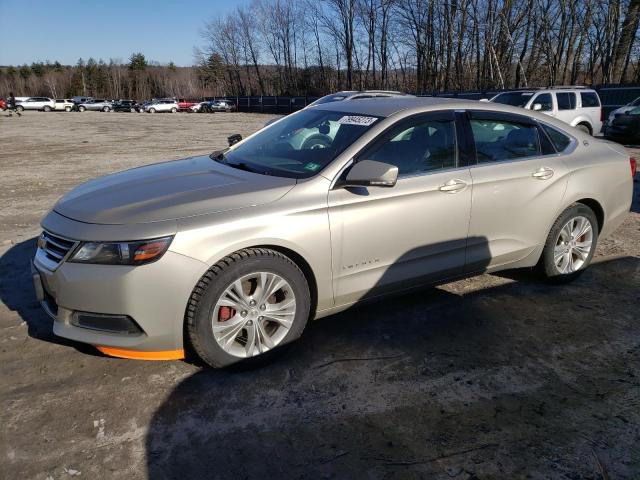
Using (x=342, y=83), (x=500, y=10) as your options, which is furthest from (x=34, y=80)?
(x=500, y=10)

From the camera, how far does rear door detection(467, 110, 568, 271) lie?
3.87m

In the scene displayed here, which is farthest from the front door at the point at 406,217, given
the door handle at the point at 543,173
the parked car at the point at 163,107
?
the parked car at the point at 163,107

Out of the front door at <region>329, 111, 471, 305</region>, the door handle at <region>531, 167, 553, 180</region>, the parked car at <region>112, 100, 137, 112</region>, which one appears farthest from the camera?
the parked car at <region>112, 100, 137, 112</region>

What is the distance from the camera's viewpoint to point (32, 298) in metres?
4.21

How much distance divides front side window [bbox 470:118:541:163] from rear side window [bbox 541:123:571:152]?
0.15 m

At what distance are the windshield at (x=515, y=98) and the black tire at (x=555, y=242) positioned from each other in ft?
35.6

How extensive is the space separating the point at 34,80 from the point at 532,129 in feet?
478

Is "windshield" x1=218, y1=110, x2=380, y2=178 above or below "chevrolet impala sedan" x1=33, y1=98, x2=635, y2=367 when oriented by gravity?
above

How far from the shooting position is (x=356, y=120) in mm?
3689

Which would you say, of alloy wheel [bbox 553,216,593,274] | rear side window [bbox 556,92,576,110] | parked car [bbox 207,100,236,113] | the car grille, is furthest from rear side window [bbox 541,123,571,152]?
parked car [bbox 207,100,236,113]

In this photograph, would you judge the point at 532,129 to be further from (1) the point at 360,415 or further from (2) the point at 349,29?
(2) the point at 349,29

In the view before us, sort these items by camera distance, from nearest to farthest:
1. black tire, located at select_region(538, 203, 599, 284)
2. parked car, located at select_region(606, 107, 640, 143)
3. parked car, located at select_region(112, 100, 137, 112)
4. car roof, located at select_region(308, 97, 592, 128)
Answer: car roof, located at select_region(308, 97, 592, 128)
black tire, located at select_region(538, 203, 599, 284)
parked car, located at select_region(606, 107, 640, 143)
parked car, located at select_region(112, 100, 137, 112)

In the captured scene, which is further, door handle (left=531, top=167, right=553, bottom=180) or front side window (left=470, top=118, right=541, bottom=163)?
door handle (left=531, top=167, right=553, bottom=180)

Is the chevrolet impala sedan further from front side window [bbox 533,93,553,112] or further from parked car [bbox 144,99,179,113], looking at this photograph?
parked car [bbox 144,99,179,113]
